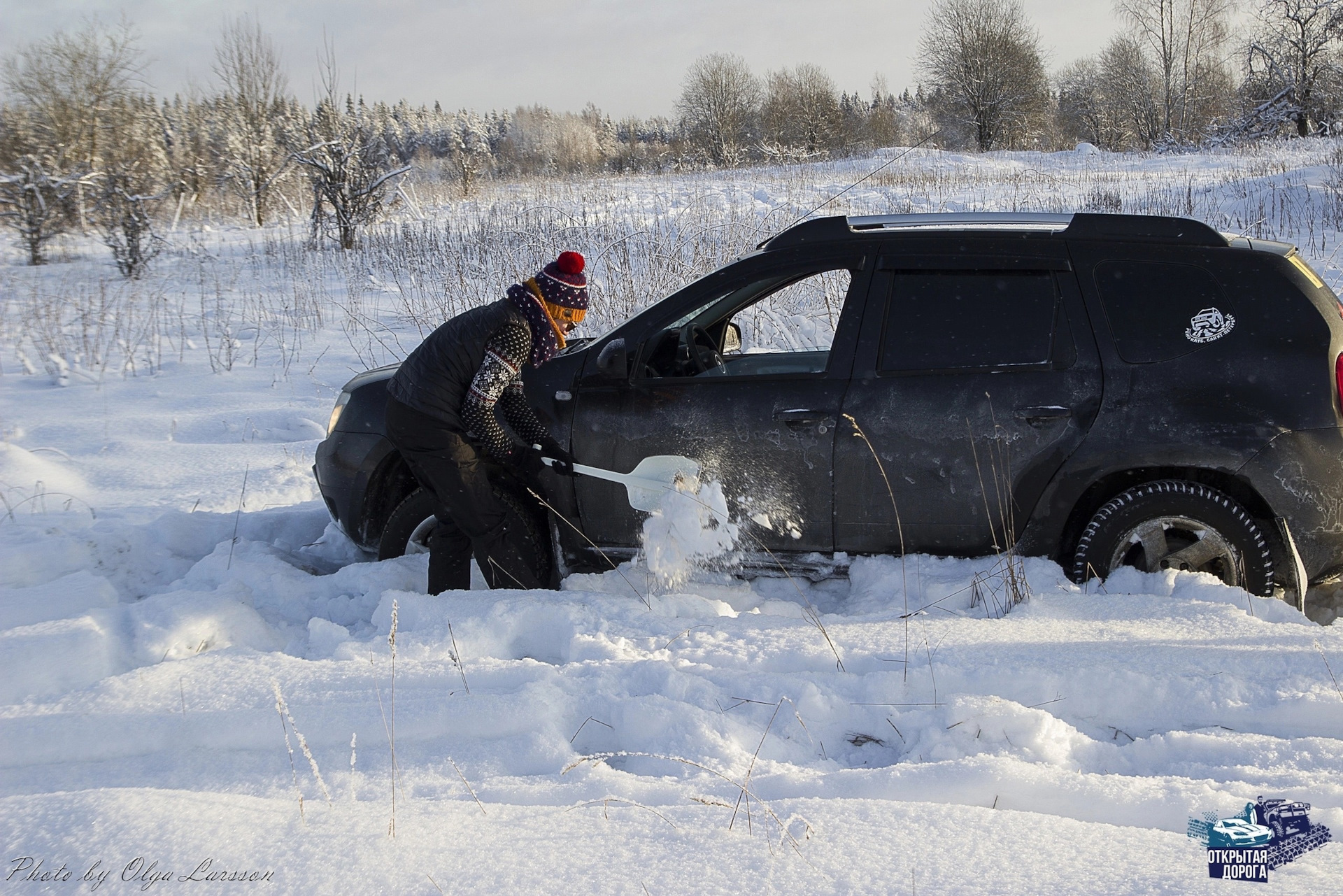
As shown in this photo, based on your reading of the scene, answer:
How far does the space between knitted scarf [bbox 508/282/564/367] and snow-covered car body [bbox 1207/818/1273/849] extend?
282cm

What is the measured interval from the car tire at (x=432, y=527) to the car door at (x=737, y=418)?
0.27 metres

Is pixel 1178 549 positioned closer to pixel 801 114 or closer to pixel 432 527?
pixel 432 527

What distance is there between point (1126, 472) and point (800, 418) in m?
1.30

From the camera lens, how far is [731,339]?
4328 millimetres

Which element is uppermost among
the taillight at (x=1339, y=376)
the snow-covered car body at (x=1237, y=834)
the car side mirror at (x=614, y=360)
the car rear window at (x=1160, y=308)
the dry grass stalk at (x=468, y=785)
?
the car rear window at (x=1160, y=308)

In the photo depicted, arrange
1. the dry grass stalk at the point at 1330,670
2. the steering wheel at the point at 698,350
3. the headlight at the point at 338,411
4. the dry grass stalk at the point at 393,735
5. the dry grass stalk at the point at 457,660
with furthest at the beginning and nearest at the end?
the headlight at the point at 338,411, the steering wheel at the point at 698,350, the dry grass stalk at the point at 457,660, the dry grass stalk at the point at 1330,670, the dry grass stalk at the point at 393,735

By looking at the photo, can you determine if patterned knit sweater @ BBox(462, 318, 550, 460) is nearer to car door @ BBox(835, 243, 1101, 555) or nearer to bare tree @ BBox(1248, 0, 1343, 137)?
car door @ BBox(835, 243, 1101, 555)

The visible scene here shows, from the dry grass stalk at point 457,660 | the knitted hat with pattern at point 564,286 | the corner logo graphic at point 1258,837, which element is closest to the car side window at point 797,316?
the knitted hat with pattern at point 564,286

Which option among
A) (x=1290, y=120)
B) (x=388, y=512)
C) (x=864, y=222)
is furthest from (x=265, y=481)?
(x=1290, y=120)

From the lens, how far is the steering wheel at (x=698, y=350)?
3951 millimetres

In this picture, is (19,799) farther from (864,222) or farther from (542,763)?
(864,222)

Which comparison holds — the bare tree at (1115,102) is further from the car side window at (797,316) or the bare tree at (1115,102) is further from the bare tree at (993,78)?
the car side window at (797,316)

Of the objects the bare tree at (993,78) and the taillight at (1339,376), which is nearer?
the taillight at (1339,376)

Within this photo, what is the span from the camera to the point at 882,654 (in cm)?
299
